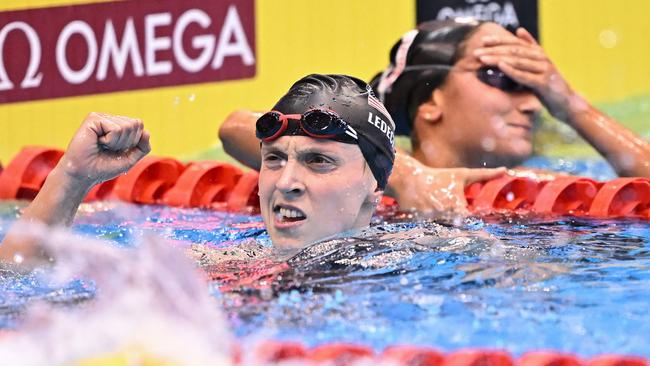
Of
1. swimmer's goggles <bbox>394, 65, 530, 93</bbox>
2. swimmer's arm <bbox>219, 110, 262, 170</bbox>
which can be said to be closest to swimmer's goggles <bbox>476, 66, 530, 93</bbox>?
swimmer's goggles <bbox>394, 65, 530, 93</bbox>

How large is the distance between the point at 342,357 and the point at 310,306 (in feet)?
1.00

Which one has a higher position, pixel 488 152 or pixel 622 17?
pixel 622 17

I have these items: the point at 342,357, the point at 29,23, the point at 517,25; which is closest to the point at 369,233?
the point at 342,357

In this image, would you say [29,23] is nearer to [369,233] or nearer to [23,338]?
[369,233]

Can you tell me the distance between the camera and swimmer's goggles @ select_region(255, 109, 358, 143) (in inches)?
113

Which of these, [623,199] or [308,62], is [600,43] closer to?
[308,62]

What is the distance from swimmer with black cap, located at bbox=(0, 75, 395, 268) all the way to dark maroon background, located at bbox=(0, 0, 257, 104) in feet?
10.4

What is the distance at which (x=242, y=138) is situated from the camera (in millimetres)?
4176

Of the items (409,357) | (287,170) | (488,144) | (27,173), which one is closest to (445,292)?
(409,357)

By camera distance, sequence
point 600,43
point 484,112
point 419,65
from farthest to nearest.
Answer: point 600,43 → point 419,65 → point 484,112

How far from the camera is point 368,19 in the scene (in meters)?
A: 6.05

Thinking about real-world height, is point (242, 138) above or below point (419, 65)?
below

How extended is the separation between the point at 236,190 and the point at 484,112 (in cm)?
106

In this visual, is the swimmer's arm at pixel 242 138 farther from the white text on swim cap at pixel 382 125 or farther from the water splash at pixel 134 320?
the water splash at pixel 134 320
